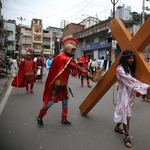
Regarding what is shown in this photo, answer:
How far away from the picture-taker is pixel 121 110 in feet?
7.59

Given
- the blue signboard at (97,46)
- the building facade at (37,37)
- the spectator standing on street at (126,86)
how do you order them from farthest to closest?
1. the building facade at (37,37)
2. the blue signboard at (97,46)
3. the spectator standing on street at (126,86)

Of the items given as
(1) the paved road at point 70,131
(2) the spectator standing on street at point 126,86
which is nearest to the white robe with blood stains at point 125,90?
(2) the spectator standing on street at point 126,86

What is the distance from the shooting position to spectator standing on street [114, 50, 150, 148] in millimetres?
1983

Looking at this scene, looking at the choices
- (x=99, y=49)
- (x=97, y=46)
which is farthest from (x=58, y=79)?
(x=99, y=49)

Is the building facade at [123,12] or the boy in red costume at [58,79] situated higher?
the building facade at [123,12]

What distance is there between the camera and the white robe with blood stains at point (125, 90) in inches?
76.9

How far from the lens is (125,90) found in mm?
2230

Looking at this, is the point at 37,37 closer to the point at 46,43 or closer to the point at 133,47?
the point at 46,43

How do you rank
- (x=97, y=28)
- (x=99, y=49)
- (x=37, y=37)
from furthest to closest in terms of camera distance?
(x=37, y=37) < (x=99, y=49) < (x=97, y=28)

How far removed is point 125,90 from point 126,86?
0.24 feet

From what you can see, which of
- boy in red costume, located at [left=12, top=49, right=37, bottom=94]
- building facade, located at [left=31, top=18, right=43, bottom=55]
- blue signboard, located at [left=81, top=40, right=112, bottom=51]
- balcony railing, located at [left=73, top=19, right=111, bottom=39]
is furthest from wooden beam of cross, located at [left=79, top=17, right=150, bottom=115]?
building facade, located at [left=31, top=18, right=43, bottom=55]

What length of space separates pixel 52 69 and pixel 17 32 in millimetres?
50459

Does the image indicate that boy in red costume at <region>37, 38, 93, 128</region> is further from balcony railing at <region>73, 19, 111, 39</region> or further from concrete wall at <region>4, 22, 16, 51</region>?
concrete wall at <region>4, 22, 16, 51</region>

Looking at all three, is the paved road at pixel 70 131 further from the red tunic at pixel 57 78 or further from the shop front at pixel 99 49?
the shop front at pixel 99 49
